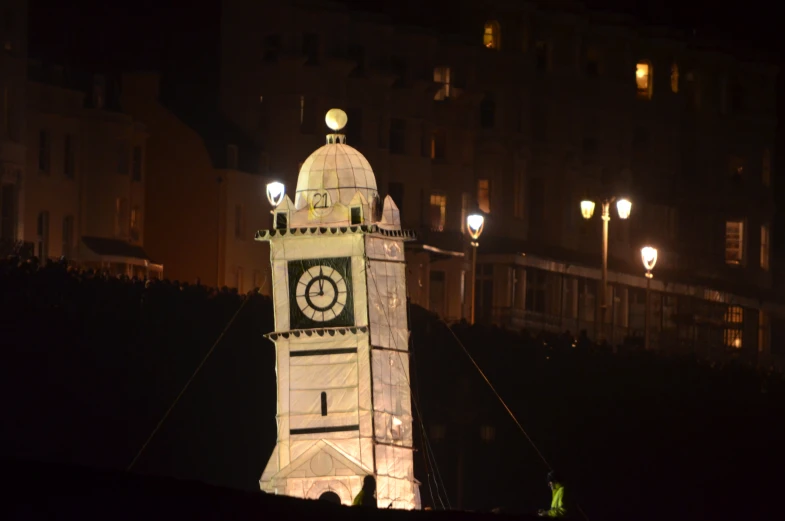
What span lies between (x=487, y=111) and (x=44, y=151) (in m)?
24.0

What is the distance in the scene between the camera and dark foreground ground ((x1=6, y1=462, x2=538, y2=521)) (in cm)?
2889

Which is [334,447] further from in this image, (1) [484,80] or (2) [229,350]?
(1) [484,80]

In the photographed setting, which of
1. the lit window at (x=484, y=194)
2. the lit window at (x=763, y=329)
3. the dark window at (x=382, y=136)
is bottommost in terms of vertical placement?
the lit window at (x=763, y=329)

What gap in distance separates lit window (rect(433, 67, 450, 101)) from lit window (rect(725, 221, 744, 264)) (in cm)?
2148

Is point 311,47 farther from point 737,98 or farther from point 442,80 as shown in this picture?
point 737,98

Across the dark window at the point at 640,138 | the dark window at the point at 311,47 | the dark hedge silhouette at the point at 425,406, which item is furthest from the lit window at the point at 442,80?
the dark hedge silhouette at the point at 425,406

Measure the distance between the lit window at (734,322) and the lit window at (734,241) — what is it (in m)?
4.26

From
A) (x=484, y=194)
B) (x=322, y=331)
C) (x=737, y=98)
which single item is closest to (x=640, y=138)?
(x=737, y=98)

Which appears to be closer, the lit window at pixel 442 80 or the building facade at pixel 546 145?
the building facade at pixel 546 145

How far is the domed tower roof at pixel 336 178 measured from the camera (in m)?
35.2

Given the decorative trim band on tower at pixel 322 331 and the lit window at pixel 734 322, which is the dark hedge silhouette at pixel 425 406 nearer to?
the decorative trim band on tower at pixel 322 331

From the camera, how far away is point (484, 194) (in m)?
85.9

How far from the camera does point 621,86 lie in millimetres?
94125

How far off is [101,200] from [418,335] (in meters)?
16.7
